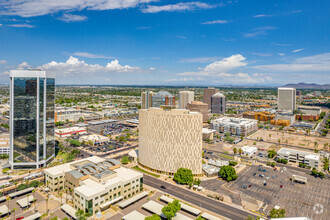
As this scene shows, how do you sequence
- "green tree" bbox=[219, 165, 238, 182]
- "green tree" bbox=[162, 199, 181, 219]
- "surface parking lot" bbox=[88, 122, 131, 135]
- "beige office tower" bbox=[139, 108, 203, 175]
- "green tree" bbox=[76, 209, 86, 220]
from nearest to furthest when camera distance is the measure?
→ "green tree" bbox=[162, 199, 181, 219], "green tree" bbox=[76, 209, 86, 220], "beige office tower" bbox=[139, 108, 203, 175], "green tree" bbox=[219, 165, 238, 182], "surface parking lot" bbox=[88, 122, 131, 135]

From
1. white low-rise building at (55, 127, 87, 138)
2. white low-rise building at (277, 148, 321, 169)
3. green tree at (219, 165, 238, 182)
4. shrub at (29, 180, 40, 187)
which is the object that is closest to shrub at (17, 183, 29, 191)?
shrub at (29, 180, 40, 187)

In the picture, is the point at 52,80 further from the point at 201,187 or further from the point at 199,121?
the point at 201,187

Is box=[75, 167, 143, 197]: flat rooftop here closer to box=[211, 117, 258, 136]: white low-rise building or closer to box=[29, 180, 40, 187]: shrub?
box=[29, 180, 40, 187]: shrub

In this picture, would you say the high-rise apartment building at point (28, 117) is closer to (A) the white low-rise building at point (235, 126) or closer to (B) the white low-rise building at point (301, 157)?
(B) the white low-rise building at point (301, 157)

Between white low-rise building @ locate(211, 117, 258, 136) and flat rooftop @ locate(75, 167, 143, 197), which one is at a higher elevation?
white low-rise building @ locate(211, 117, 258, 136)

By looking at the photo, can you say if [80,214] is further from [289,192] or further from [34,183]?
[289,192]

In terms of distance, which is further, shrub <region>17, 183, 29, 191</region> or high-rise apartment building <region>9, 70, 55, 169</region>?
high-rise apartment building <region>9, 70, 55, 169</region>

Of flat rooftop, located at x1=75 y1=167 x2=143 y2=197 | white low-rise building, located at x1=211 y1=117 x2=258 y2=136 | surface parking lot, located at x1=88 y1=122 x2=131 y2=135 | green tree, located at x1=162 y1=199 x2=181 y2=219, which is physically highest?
white low-rise building, located at x1=211 y1=117 x2=258 y2=136
